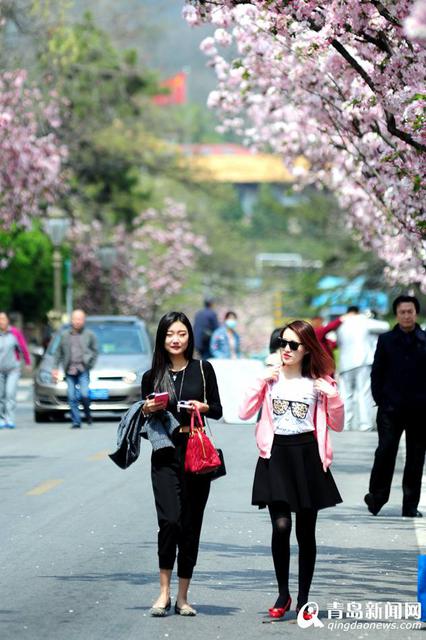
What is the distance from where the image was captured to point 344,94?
18188 millimetres

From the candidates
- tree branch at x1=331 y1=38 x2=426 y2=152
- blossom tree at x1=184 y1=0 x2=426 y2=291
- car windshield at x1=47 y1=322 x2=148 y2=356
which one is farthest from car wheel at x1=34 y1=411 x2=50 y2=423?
tree branch at x1=331 y1=38 x2=426 y2=152

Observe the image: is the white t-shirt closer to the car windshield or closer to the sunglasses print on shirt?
the sunglasses print on shirt

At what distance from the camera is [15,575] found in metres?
10.9

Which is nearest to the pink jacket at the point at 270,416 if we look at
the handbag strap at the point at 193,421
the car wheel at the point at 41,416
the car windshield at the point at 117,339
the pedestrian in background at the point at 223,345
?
the handbag strap at the point at 193,421

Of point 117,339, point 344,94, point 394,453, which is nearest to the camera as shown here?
point 394,453

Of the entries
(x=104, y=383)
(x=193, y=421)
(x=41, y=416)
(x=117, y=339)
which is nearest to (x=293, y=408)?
(x=193, y=421)

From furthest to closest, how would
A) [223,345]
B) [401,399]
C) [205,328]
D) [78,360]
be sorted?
[205,328], [223,345], [78,360], [401,399]

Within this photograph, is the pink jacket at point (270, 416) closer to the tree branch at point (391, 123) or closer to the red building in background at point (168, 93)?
the tree branch at point (391, 123)

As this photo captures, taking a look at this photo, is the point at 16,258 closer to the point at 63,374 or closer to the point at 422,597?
the point at 63,374

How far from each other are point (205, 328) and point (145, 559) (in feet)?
76.8

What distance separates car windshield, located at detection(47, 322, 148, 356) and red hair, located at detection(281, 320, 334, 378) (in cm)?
1864

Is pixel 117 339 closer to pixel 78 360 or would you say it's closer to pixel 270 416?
pixel 78 360

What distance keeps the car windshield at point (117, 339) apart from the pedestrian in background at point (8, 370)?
72.0 inches

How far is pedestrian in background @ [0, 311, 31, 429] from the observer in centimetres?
2570
